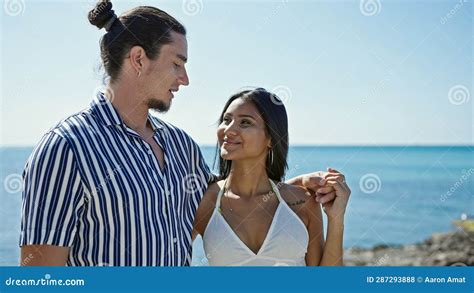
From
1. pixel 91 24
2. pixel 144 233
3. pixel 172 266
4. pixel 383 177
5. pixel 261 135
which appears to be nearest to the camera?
pixel 144 233

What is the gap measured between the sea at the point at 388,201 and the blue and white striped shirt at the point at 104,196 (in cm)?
351

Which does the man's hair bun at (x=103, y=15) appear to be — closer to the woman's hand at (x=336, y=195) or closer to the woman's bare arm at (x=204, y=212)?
the woman's bare arm at (x=204, y=212)

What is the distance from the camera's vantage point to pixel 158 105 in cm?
328

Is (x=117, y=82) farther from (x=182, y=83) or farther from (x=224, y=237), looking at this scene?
(x=224, y=237)

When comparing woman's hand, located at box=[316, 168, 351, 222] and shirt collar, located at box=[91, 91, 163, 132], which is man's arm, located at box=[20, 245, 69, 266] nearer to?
shirt collar, located at box=[91, 91, 163, 132]

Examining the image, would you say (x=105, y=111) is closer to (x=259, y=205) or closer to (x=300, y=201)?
(x=259, y=205)

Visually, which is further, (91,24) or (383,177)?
(383,177)

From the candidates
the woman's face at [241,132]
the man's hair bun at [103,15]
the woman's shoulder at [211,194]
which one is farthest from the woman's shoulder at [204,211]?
the man's hair bun at [103,15]

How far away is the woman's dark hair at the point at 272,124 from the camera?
149 inches

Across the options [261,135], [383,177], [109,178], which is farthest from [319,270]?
[383,177]

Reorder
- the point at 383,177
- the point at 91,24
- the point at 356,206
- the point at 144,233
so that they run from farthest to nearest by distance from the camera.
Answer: the point at 383,177
the point at 356,206
the point at 91,24
the point at 144,233

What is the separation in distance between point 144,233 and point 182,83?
32.7 inches

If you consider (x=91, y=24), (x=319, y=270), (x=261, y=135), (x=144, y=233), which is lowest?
(x=319, y=270)

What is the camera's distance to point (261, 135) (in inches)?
148
